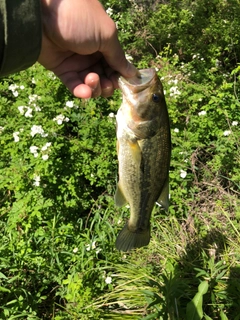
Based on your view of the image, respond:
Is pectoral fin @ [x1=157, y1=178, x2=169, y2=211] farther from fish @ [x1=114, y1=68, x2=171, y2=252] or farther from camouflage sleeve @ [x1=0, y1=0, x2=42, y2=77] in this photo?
camouflage sleeve @ [x1=0, y1=0, x2=42, y2=77]

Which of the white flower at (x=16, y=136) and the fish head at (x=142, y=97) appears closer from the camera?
the fish head at (x=142, y=97)

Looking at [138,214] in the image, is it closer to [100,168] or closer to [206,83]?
[100,168]

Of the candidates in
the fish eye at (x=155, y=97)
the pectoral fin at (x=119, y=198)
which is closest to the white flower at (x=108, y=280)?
the pectoral fin at (x=119, y=198)

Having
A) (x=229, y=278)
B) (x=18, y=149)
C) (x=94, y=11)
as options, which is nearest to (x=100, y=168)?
(x=18, y=149)

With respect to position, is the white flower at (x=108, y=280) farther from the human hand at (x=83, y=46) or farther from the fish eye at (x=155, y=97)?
the fish eye at (x=155, y=97)

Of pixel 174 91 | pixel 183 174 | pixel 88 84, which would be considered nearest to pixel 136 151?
pixel 88 84

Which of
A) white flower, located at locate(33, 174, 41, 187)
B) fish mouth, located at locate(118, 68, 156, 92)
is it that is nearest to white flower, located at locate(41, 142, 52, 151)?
white flower, located at locate(33, 174, 41, 187)
